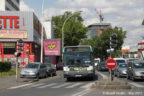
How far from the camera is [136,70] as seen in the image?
22891 millimetres

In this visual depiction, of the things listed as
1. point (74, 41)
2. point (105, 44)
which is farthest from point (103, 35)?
point (74, 41)

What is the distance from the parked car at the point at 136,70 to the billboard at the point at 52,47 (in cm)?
2514

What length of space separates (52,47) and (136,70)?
89.9 feet

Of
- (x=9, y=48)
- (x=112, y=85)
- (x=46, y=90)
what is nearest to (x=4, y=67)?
(x=9, y=48)

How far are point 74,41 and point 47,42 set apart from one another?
2697 cm

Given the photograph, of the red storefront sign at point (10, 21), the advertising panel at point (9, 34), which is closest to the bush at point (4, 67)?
the advertising panel at point (9, 34)

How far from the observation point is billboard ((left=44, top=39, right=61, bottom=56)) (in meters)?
48.9

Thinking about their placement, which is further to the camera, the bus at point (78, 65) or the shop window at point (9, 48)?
the shop window at point (9, 48)

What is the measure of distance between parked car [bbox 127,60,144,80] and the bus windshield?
3.40 m

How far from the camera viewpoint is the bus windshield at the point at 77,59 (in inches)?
922

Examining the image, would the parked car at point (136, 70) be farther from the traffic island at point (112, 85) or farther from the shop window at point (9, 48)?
the shop window at point (9, 48)

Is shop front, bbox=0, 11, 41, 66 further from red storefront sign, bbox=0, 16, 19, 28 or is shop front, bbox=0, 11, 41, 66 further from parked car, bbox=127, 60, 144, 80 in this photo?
parked car, bbox=127, 60, 144, 80

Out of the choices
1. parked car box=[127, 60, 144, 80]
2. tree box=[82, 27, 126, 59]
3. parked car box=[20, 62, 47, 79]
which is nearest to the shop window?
parked car box=[20, 62, 47, 79]

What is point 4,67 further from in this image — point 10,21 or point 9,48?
point 9,48
